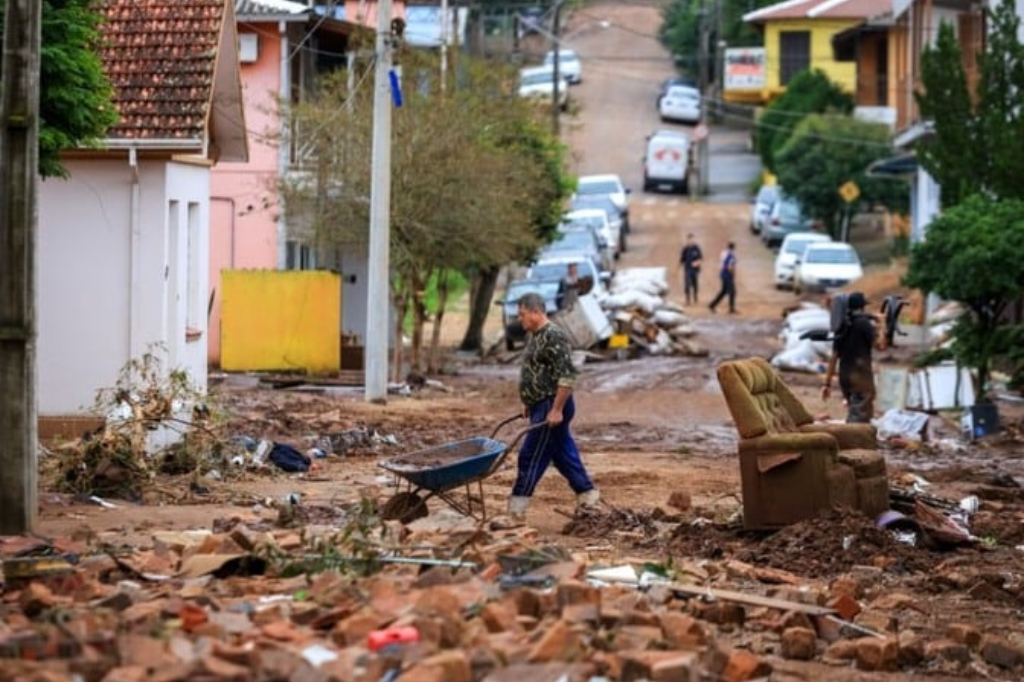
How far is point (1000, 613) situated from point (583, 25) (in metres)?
92.5

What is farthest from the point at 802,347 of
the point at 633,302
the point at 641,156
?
the point at 641,156

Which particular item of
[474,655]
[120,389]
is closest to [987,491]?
[120,389]

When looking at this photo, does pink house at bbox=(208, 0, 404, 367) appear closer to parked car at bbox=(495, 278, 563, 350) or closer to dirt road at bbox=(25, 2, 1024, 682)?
parked car at bbox=(495, 278, 563, 350)

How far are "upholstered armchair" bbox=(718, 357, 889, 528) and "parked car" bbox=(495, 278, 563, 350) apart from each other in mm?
26787

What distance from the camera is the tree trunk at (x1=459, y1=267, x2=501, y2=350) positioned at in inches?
1695

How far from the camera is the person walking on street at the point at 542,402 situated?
1673 cm

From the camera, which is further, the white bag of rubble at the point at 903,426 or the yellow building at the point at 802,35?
the yellow building at the point at 802,35

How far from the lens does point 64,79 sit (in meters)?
16.5

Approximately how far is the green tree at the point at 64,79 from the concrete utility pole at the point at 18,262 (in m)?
2.23

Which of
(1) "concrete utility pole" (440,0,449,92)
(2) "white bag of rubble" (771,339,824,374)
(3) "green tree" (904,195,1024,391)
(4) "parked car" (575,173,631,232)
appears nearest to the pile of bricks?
(3) "green tree" (904,195,1024,391)

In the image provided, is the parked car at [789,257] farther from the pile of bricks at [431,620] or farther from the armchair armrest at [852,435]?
the pile of bricks at [431,620]

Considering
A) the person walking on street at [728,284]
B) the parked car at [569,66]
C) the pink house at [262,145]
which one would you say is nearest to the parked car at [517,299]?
the pink house at [262,145]

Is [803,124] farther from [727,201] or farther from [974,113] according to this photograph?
[974,113]

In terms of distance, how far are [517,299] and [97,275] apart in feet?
71.0
